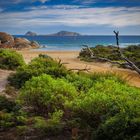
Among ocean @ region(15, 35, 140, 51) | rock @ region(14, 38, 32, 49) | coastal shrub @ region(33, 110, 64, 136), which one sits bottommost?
ocean @ region(15, 35, 140, 51)

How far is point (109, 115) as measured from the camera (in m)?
9.12

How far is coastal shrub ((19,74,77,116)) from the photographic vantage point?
37.5ft

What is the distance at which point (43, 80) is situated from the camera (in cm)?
1307

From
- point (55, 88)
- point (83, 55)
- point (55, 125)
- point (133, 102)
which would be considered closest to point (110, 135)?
point (133, 102)

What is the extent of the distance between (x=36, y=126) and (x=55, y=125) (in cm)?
45

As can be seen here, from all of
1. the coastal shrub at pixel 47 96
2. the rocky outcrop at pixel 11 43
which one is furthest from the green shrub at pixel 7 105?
the rocky outcrop at pixel 11 43

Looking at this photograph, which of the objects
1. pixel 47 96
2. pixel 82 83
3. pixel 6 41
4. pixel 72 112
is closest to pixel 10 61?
pixel 82 83

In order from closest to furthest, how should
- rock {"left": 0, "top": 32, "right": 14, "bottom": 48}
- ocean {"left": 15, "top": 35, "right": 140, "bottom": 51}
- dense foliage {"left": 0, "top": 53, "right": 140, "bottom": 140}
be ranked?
dense foliage {"left": 0, "top": 53, "right": 140, "bottom": 140}
rock {"left": 0, "top": 32, "right": 14, "bottom": 48}
ocean {"left": 15, "top": 35, "right": 140, "bottom": 51}

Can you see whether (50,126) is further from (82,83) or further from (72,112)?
(82,83)

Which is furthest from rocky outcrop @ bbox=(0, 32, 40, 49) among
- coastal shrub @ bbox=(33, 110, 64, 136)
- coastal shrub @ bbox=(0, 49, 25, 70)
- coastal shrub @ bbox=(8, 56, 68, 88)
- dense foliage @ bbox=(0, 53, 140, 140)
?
coastal shrub @ bbox=(33, 110, 64, 136)

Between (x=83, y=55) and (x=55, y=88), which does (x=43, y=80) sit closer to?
(x=55, y=88)

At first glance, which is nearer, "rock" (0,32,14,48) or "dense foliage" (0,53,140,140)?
"dense foliage" (0,53,140,140)

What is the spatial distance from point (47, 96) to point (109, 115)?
2.92 metres

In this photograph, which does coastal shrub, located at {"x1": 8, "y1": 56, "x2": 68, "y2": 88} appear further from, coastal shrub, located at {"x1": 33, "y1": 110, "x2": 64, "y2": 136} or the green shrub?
coastal shrub, located at {"x1": 33, "y1": 110, "x2": 64, "y2": 136}
